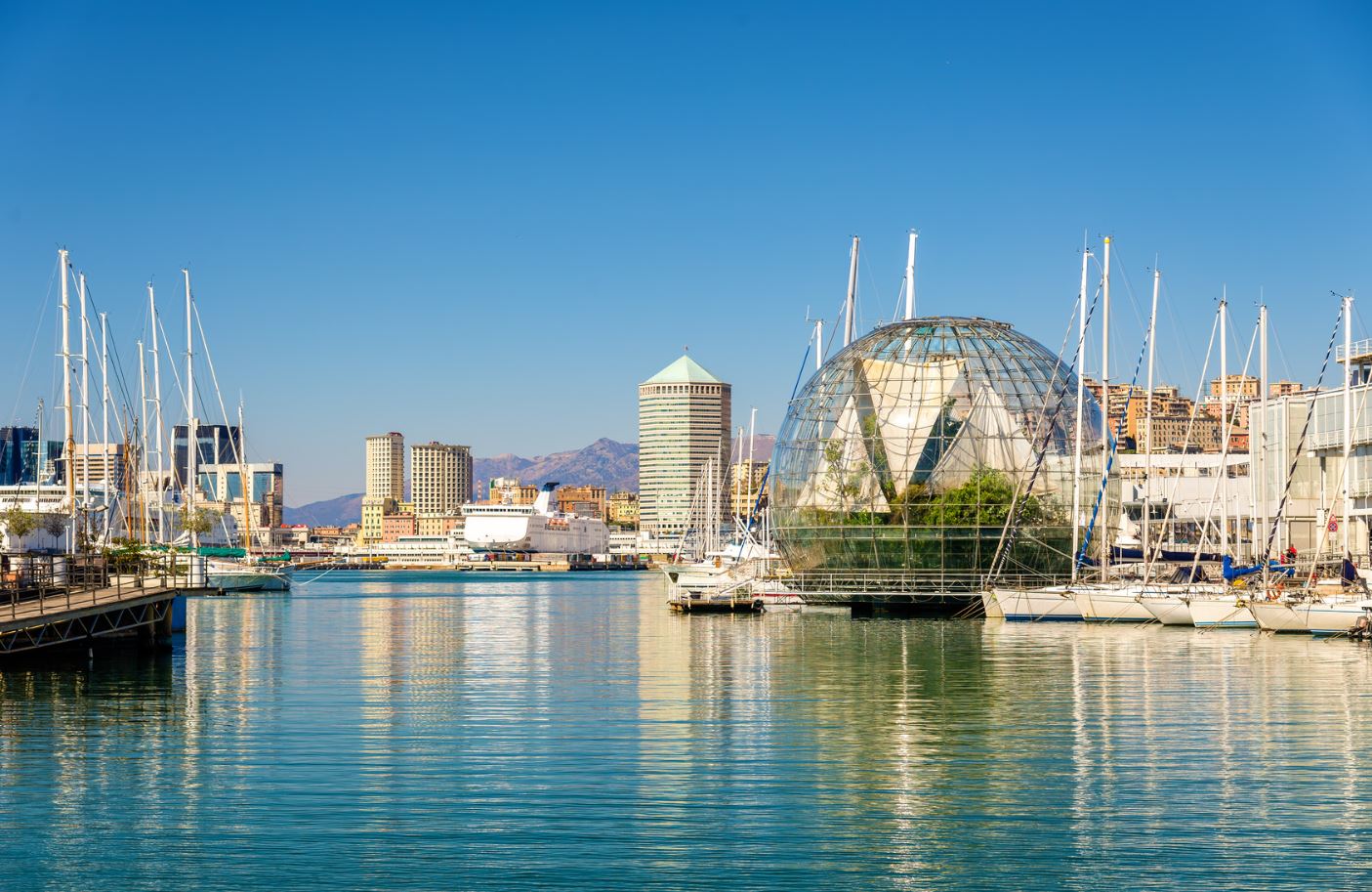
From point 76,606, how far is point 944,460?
47.7 m

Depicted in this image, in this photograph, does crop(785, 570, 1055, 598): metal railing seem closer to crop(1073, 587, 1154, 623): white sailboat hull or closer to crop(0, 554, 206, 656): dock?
crop(1073, 587, 1154, 623): white sailboat hull

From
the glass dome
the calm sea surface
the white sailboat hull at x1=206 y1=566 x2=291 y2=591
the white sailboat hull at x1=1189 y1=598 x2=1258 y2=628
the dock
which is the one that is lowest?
the white sailboat hull at x1=206 y1=566 x2=291 y2=591

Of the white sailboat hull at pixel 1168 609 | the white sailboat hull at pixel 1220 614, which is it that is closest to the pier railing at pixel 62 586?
the white sailboat hull at pixel 1168 609

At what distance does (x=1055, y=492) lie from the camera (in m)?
86.1

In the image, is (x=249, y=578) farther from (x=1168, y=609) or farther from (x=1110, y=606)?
(x=1168, y=609)

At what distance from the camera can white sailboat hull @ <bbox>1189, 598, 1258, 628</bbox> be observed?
65125 mm

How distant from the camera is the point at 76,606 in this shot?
5100 centimetres

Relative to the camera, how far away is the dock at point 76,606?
161ft

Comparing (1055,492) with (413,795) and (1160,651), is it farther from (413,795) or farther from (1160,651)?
(413,795)

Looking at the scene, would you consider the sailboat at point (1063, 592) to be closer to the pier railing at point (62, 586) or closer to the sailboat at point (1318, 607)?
the sailboat at point (1318, 607)

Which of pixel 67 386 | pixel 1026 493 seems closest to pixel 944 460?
pixel 1026 493

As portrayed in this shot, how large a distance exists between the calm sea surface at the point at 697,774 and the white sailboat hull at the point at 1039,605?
19.3 m

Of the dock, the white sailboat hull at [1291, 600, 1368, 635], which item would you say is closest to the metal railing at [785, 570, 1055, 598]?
the white sailboat hull at [1291, 600, 1368, 635]

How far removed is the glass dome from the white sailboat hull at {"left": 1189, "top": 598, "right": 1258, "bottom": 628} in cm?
1541
